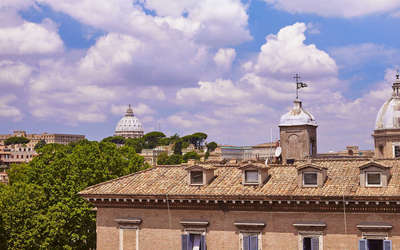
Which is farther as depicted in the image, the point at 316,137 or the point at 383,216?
the point at 316,137

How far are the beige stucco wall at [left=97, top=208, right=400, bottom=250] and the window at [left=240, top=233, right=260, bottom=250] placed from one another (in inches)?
11.4

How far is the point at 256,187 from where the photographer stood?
3067 cm

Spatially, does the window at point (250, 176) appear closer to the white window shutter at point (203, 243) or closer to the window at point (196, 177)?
the window at point (196, 177)

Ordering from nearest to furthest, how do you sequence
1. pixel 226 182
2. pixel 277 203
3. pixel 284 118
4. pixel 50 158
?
pixel 277 203 < pixel 226 182 < pixel 50 158 < pixel 284 118

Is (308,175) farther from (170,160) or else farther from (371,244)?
(170,160)

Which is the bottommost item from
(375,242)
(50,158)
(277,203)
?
(375,242)

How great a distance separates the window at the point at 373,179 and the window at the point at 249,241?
19.0ft

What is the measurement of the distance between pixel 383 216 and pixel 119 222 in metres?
13.4

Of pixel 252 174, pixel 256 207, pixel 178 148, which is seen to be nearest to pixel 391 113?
pixel 252 174

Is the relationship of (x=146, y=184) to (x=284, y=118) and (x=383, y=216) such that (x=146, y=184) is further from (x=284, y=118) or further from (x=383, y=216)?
(x=284, y=118)

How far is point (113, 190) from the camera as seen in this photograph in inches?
1299

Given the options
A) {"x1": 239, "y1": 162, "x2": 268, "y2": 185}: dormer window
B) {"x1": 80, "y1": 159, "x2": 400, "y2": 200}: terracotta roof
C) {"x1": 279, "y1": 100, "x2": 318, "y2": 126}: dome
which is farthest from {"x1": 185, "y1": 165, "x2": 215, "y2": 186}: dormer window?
{"x1": 279, "y1": 100, "x2": 318, "y2": 126}: dome

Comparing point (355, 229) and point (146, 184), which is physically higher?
point (146, 184)

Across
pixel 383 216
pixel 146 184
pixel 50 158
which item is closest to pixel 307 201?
pixel 383 216
